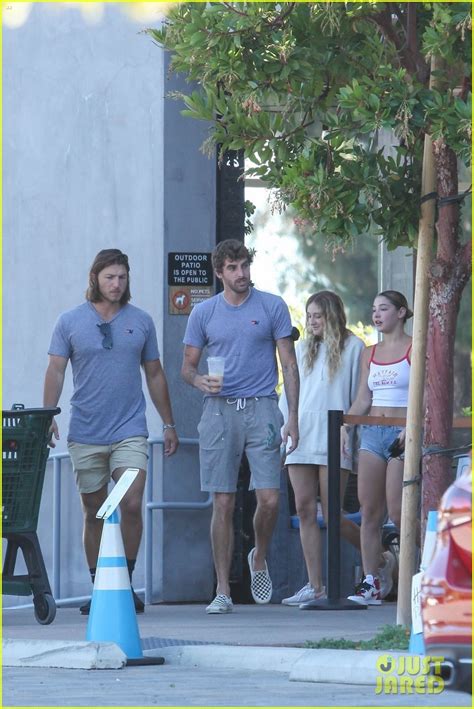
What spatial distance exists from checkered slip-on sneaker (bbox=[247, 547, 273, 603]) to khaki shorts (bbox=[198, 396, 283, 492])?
0.64 metres

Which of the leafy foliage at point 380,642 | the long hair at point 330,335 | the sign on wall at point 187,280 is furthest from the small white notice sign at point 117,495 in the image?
the sign on wall at point 187,280

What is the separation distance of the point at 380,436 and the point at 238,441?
1010 millimetres

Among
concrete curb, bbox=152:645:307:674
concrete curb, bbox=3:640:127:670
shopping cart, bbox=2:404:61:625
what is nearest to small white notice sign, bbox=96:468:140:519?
concrete curb, bbox=3:640:127:670

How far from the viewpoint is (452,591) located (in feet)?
14.7

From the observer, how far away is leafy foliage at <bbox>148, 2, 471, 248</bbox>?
25.0ft

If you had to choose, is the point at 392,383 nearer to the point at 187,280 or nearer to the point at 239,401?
the point at 239,401

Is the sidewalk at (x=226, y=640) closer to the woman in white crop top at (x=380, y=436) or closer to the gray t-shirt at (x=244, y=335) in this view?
the woman in white crop top at (x=380, y=436)

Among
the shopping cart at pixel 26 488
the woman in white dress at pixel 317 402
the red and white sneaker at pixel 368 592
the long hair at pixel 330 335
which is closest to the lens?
the shopping cart at pixel 26 488

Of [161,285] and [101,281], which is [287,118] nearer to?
[101,281]

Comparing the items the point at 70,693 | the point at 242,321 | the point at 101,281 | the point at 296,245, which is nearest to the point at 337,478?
the point at 242,321

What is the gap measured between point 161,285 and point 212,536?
193 centimetres

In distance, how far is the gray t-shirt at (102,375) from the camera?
9.88m

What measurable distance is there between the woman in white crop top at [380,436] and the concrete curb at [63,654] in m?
3.08

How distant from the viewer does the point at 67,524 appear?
11281 millimetres
